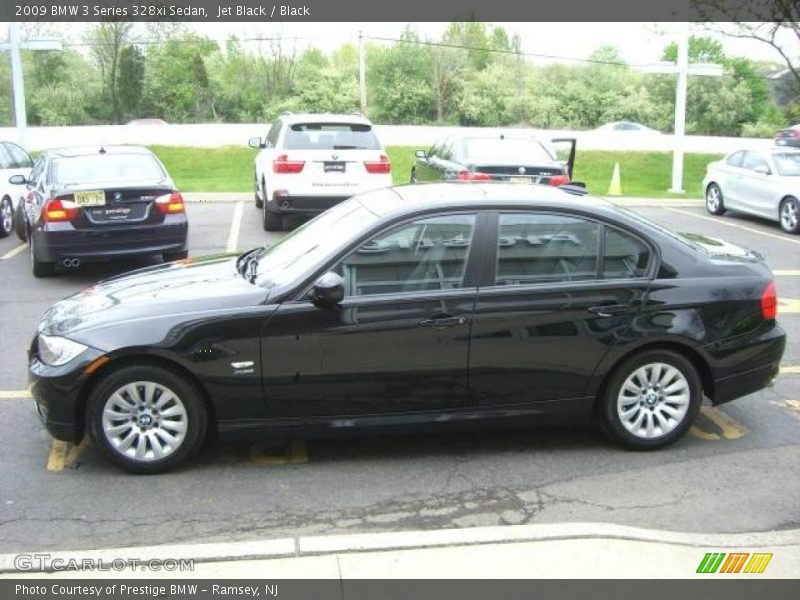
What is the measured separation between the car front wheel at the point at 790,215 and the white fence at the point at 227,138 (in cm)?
1824

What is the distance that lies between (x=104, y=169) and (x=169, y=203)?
39.6 inches

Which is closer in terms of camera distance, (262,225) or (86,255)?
(86,255)

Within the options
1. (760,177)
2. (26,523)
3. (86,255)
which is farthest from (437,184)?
(760,177)

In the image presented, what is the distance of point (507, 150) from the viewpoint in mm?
12430

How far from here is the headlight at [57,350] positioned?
475 centimetres

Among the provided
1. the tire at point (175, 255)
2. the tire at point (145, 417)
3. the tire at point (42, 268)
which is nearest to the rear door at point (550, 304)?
the tire at point (145, 417)

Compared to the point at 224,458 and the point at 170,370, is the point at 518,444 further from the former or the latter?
the point at 170,370

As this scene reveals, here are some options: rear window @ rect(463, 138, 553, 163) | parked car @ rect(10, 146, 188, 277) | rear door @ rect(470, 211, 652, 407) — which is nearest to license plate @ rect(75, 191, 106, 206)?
parked car @ rect(10, 146, 188, 277)

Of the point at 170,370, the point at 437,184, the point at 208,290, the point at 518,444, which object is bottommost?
the point at 518,444

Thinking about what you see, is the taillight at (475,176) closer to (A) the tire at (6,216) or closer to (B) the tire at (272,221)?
(B) the tire at (272,221)

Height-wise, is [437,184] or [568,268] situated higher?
[437,184]
